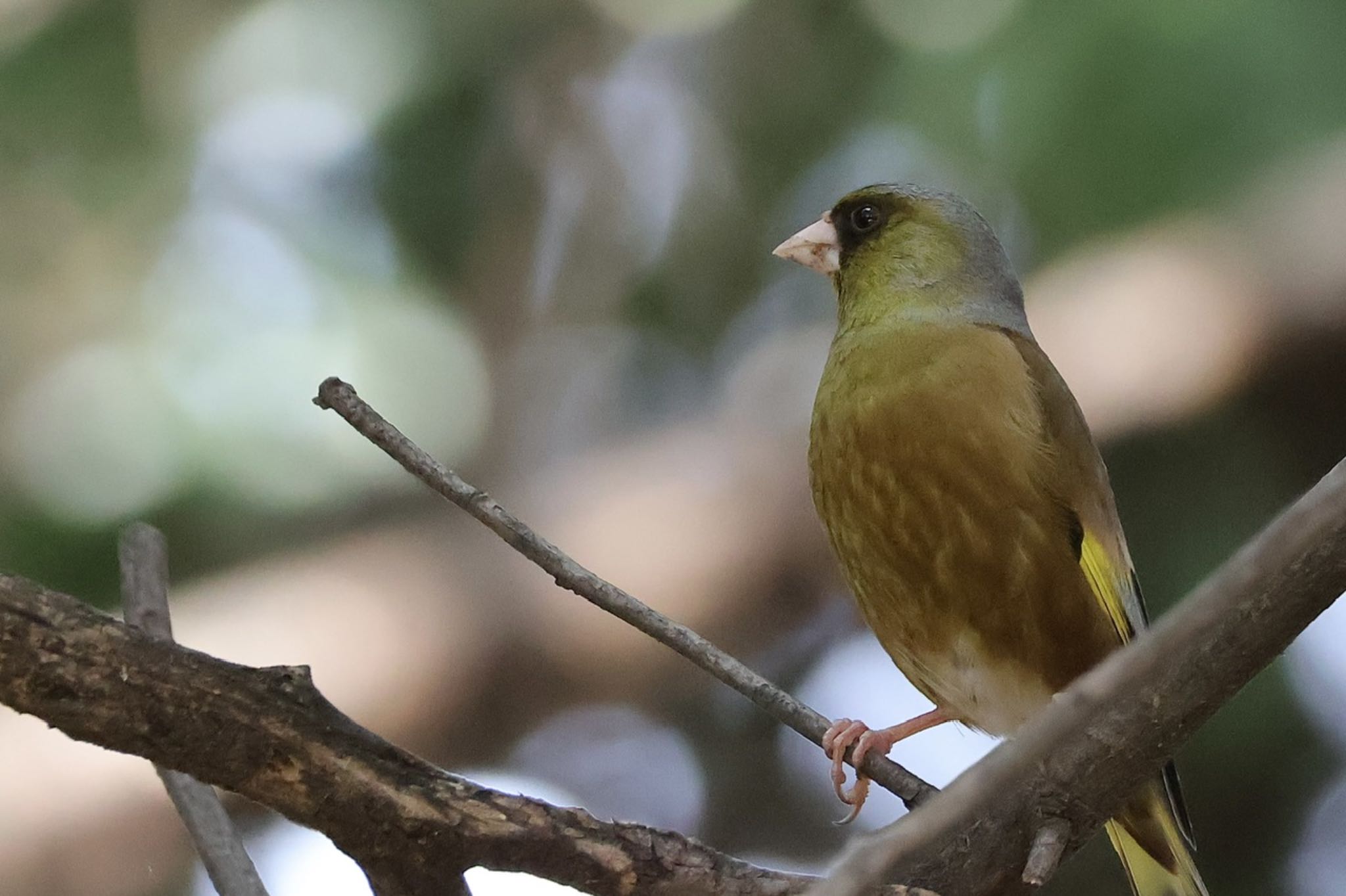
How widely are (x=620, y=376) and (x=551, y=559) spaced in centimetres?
194

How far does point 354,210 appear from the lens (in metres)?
2.95

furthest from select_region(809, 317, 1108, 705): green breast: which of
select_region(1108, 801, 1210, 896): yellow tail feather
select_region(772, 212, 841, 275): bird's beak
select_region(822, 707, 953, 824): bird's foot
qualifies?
select_region(772, 212, 841, 275): bird's beak

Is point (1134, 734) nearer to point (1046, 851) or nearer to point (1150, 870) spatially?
point (1046, 851)

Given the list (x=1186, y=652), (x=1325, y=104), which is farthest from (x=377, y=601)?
(x=1325, y=104)

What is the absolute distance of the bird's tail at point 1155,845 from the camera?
6.01ft

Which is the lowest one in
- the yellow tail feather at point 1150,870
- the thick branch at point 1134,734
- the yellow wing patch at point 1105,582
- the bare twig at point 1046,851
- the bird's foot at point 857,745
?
the bare twig at point 1046,851

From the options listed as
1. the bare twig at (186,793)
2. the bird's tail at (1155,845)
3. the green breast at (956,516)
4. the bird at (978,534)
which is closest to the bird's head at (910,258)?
the bird at (978,534)

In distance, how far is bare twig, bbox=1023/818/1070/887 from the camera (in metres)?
1.33

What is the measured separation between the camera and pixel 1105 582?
1.92m

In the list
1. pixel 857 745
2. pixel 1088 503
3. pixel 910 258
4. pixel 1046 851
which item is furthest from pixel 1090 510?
pixel 1046 851

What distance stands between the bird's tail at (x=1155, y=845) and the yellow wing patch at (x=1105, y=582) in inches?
8.3

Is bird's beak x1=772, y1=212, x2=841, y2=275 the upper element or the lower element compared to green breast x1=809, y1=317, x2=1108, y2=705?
upper

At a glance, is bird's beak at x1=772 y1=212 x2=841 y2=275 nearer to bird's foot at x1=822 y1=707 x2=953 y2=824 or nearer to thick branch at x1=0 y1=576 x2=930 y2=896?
bird's foot at x1=822 y1=707 x2=953 y2=824

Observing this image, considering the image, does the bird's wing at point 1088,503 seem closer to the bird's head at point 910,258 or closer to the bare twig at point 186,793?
the bird's head at point 910,258
